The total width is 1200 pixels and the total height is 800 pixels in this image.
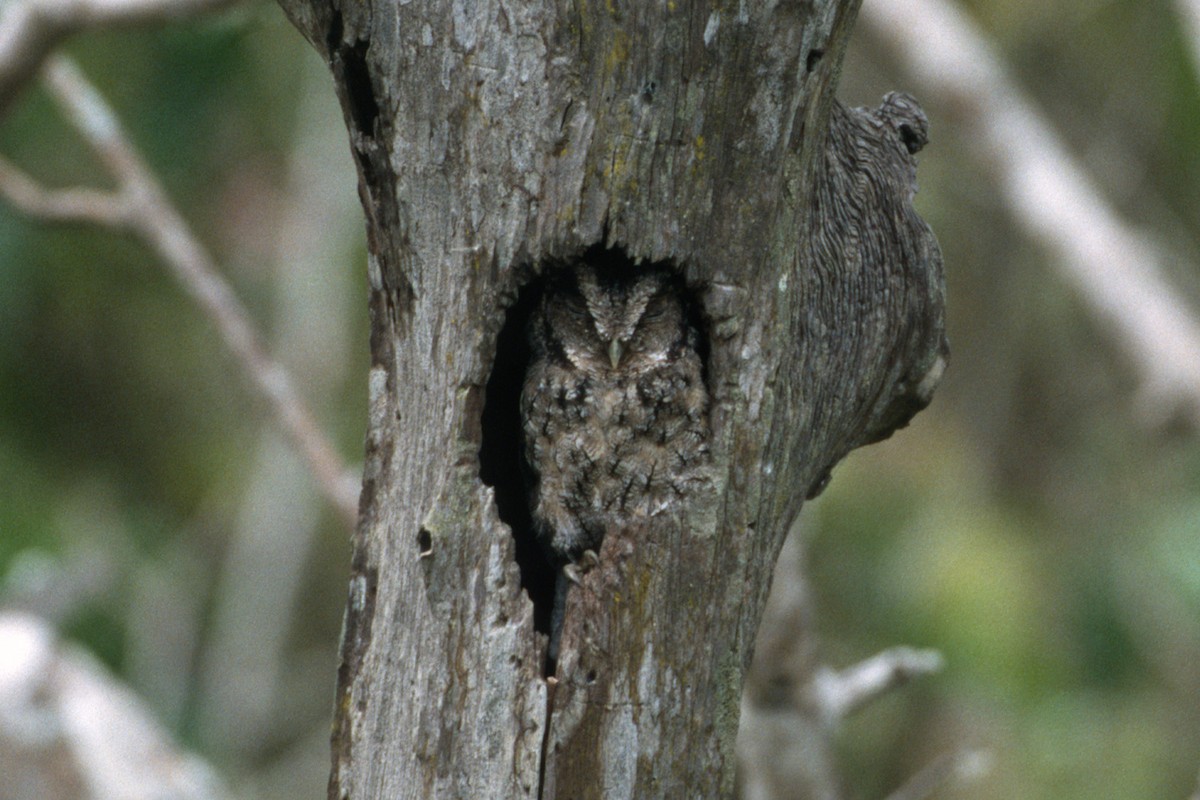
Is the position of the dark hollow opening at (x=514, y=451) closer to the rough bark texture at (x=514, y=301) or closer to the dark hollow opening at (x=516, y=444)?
the dark hollow opening at (x=516, y=444)

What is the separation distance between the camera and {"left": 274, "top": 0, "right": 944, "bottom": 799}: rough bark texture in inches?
68.4

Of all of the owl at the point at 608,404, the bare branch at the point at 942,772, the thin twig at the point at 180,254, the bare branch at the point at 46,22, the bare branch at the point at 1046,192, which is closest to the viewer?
the owl at the point at 608,404

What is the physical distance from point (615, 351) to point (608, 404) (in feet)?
0.28

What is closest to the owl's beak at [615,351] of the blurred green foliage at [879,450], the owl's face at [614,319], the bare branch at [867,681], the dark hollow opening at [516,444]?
the owl's face at [614,319]

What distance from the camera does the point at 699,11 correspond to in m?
1.71

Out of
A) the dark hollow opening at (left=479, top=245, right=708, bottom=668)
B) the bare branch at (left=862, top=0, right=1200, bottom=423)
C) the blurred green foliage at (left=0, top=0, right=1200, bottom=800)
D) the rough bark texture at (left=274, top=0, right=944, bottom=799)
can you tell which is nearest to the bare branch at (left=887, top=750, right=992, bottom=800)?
the dark hollow opening at (left=479, top=245, right=708, bottom=668)

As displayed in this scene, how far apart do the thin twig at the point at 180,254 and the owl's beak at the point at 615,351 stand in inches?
84.4

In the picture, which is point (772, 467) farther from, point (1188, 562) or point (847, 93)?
point (847, 93)

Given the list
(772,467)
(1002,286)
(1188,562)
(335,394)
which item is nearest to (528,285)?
(772,467)

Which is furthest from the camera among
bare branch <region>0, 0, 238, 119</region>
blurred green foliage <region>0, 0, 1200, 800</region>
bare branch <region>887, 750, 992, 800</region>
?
blurred green foliage <region>0, 0, 1200, 800</region>

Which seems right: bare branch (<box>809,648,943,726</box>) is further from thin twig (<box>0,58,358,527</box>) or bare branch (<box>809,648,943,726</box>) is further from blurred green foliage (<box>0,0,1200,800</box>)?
blurred green foliage (<box>0,0,1200,800</box>)

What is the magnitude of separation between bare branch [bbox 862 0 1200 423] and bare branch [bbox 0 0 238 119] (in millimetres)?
2759

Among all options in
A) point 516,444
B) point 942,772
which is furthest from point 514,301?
point 942,772

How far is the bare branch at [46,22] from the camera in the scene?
3.96 meters
